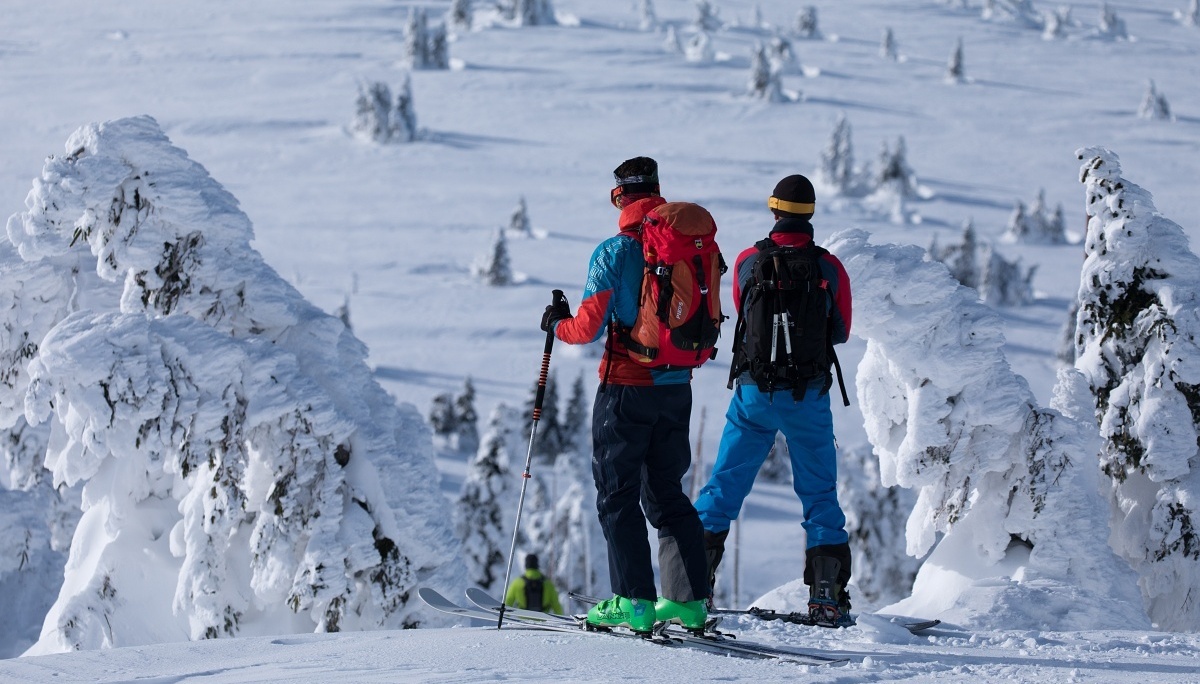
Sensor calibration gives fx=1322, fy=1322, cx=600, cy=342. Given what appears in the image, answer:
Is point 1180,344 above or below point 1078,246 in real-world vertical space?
above

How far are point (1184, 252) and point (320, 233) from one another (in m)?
66.0

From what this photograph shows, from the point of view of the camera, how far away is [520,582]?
1426cm

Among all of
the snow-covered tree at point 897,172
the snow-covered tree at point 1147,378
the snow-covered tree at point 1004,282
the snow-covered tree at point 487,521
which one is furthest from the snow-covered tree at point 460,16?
the snow-covered tree at point 1147,378

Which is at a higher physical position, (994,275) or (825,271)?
(825,271)

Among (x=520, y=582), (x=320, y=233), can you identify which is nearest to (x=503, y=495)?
(x=520, y=582)

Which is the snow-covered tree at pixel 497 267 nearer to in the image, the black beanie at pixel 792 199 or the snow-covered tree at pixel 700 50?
the black beanie at pixel 792 199

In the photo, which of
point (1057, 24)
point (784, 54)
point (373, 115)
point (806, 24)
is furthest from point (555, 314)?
point (1057, 24)

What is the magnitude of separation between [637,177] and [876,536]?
104 ft

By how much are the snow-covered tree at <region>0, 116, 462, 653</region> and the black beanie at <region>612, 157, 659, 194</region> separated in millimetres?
4213

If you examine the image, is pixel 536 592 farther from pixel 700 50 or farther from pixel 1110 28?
pixel 1110 28

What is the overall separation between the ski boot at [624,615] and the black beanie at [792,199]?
209cm

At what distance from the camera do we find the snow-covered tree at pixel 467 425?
45125 mm

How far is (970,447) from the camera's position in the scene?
8.88 metres

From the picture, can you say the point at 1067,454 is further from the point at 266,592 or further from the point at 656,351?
the point at 266,592
